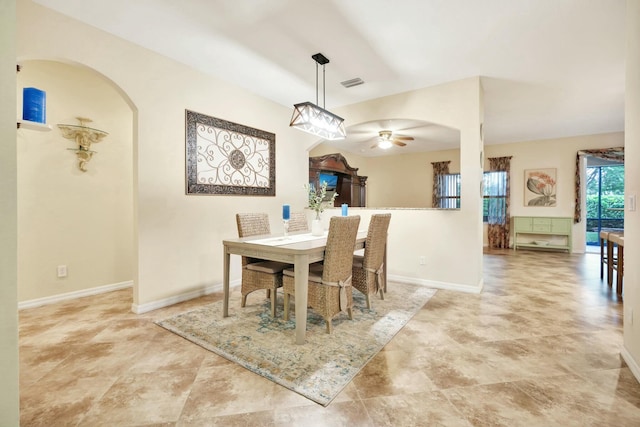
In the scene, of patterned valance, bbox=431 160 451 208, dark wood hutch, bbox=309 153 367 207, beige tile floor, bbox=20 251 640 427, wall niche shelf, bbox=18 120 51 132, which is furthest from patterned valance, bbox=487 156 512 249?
wall niche shelf, bbox=18 120 51 132

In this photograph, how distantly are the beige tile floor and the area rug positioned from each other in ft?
0.29

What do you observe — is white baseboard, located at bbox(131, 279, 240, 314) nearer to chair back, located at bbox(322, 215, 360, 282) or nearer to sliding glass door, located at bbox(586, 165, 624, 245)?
chair back, located at bbox(322, 215, 360, 282)

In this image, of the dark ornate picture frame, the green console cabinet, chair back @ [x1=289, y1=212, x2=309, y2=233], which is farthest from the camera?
the green console cabinet

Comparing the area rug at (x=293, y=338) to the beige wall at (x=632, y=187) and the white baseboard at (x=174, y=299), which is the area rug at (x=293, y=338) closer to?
the white baseboard at (x=174, y=299)

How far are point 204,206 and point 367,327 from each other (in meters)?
2.37

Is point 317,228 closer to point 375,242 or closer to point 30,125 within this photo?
point 375,242

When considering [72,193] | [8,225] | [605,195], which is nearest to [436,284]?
[8,225]

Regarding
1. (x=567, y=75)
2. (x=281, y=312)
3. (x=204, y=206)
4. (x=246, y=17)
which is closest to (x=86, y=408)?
(x=281, y=312)

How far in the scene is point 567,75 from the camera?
3.52 metres

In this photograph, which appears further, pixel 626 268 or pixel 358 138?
pixel 358 138

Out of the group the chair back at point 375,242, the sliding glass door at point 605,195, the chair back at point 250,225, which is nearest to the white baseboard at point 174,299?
the chair back at point 250,225

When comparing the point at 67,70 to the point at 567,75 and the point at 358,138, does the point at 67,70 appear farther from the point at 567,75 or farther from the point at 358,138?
the point at 567,75

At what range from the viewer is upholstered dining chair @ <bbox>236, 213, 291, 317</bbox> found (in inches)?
106

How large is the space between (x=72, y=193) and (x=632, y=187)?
5.17m
